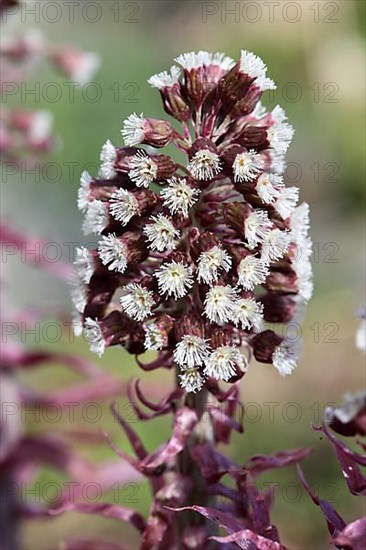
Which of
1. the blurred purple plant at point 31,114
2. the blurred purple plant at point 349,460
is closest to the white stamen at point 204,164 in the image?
the blurred purple plant at point 349,460

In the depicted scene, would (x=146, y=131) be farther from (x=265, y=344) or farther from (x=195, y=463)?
(x=195, y=463)

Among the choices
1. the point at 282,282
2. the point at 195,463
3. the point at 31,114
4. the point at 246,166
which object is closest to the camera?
the point at 246,166

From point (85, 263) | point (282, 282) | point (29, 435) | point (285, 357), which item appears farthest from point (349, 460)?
point (29, 435)

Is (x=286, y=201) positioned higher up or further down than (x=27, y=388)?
higher up

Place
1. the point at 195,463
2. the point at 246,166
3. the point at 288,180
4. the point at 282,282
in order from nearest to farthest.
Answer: the point at 246,166 → the point at 282,282 → the point at 195,463 → the point at 288,180

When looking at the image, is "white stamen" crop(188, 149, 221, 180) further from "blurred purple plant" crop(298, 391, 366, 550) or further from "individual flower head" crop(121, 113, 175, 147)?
"blurred purple plant" crop(298, 391, 366, 550)

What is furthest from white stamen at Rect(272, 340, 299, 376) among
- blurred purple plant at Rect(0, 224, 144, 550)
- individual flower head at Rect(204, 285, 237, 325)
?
→ blurred purple plant at Rect(0, 224, 144, 550)

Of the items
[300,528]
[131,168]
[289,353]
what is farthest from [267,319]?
[300,528]

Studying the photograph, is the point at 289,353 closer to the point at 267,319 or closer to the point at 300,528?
the point at 267,319
